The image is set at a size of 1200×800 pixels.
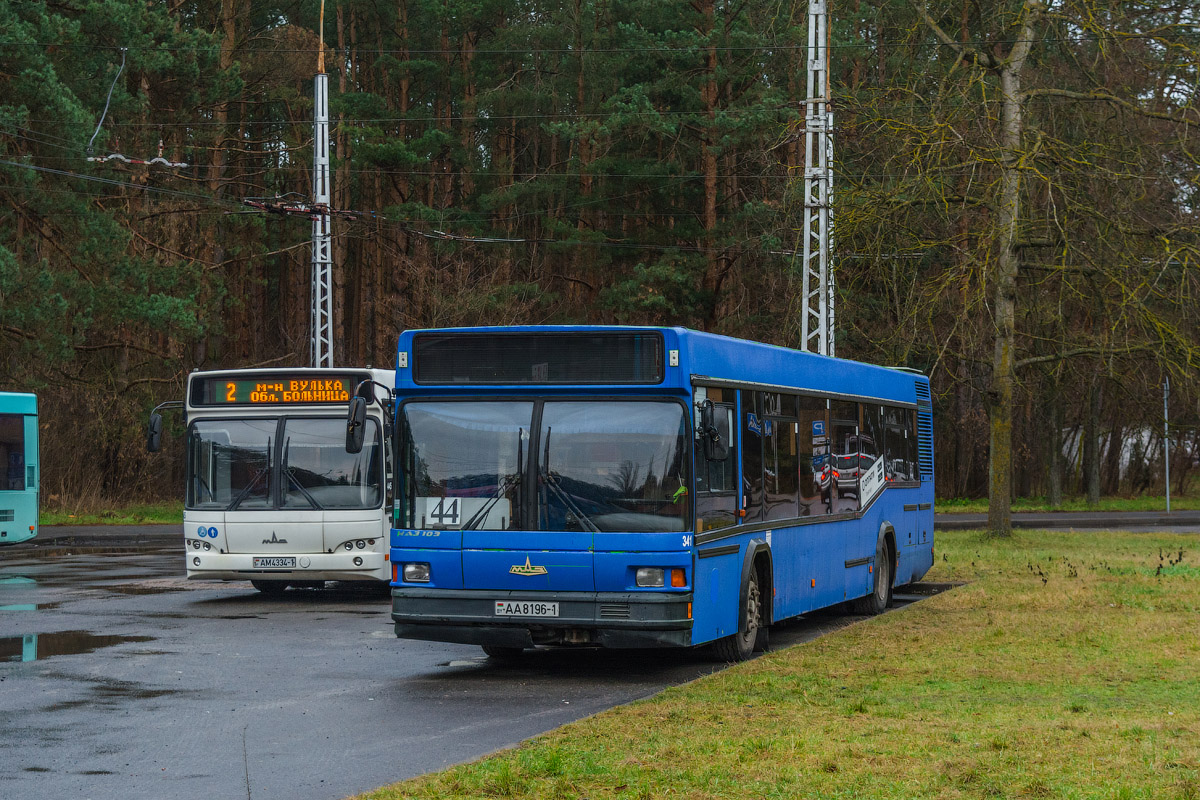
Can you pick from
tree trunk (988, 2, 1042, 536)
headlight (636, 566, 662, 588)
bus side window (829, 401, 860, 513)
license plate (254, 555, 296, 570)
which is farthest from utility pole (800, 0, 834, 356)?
headlight (636, 566, 662, 588)

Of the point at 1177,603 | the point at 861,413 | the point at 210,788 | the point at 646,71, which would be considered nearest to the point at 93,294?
the point at 646,71

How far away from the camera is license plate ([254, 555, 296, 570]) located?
60.5 ft

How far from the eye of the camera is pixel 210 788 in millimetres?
7934

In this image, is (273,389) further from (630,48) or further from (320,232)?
(630,48)

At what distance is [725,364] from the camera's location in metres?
12.9

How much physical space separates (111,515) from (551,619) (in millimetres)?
29728

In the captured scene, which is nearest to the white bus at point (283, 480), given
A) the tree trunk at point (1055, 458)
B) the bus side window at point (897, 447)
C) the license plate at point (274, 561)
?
the license plate at point (274, 561)

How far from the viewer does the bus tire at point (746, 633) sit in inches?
512

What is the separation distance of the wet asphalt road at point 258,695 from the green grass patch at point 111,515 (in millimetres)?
19339

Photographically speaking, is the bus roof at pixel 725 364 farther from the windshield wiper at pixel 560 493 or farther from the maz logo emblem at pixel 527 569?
the maz logo emblem at pixel 527 569

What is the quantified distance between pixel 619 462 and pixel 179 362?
3518cm

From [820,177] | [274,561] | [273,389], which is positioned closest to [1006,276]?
[820,177]

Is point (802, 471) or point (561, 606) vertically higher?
point (802, 471)

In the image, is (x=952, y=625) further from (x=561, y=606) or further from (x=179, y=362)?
A: (x=179, y=362)
